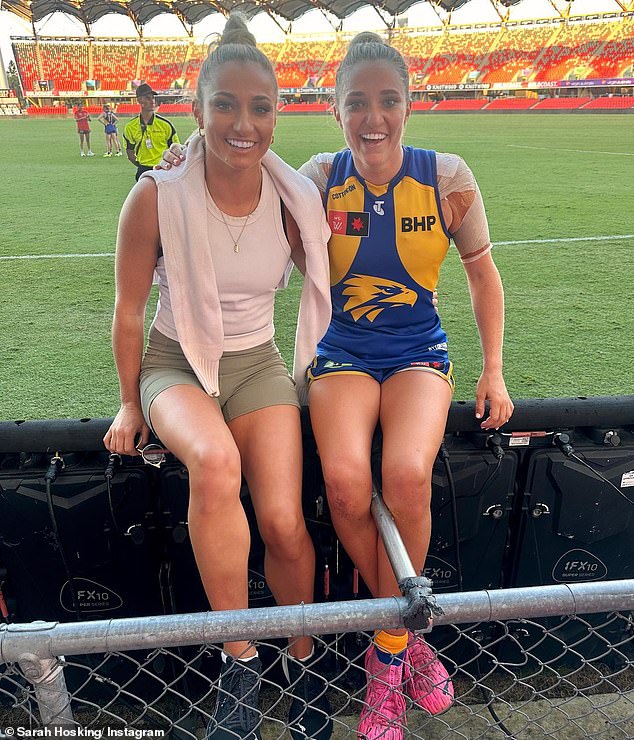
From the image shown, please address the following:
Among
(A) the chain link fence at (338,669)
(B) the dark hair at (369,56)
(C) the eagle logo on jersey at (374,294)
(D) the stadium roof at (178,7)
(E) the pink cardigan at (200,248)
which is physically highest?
(D) the stadium roof at (178,7)

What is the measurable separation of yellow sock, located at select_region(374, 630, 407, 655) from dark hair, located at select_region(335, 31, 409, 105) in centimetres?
165

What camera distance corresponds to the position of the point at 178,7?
38.4 m

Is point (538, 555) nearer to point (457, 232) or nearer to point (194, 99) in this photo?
point (457, 232)

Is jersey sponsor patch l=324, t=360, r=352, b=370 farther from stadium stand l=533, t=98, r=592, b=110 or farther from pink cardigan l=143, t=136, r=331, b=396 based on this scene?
stadium stand l=533, t=98, r=592, b=110

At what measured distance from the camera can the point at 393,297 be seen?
6.59 ft

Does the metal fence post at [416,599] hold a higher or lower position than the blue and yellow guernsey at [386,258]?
lower

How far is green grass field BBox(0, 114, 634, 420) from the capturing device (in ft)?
10.8

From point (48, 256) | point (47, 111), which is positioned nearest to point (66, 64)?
point (47, 111)

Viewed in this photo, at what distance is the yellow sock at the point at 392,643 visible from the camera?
1.66 meters

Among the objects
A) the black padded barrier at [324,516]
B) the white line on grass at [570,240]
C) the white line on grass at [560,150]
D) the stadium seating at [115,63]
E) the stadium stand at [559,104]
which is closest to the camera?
the black padded barrier at [324,516]

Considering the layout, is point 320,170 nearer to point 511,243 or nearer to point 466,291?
point 466,291

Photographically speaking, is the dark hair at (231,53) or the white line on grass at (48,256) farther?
the white line on grass at (48,256)

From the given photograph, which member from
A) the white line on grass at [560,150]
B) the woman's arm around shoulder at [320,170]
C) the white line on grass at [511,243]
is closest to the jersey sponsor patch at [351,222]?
the woman's arm around shoulder at [320,170]

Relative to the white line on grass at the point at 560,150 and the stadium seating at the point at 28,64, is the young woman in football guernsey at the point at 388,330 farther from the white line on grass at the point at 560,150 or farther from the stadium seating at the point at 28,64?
the stadium seating at the point at 28,64
